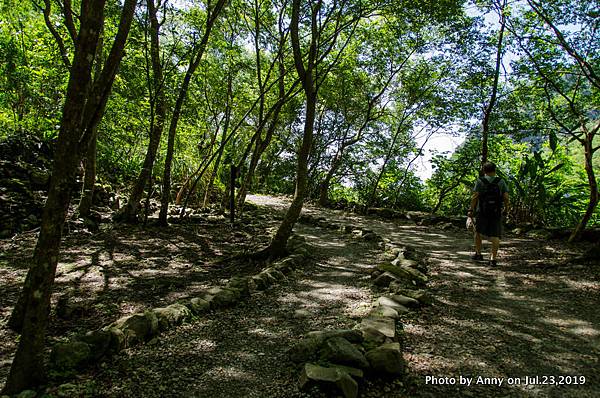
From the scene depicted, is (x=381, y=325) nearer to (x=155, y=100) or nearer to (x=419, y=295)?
(x=419, y=295)

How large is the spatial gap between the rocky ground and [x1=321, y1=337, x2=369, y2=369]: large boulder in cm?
16

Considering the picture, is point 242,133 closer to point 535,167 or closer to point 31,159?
point 31,159

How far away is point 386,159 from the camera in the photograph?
15609mm

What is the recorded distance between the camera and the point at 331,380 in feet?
7.27

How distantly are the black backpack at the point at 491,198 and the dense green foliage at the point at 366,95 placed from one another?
241 centimetres

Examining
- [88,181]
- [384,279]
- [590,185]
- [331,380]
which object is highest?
[590,185]

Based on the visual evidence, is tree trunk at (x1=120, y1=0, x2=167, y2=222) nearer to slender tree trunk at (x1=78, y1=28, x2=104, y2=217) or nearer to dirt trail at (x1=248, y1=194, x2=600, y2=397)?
slender tree trunk at (x1=78, y1=28, x2=104, y2=217)

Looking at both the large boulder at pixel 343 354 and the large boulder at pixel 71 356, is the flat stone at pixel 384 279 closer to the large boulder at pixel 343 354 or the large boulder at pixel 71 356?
the large boulder at pixel 343 354

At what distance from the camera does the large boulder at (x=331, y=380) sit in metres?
2.19

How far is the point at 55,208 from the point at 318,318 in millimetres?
2542

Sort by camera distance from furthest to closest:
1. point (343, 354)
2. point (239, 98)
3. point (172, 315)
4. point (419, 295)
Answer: point (239, 98)
point (419, 295)
point (172, 315)
point (343, 354)

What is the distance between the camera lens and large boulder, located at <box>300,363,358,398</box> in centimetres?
219

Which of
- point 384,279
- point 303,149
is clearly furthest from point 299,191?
point 384,279

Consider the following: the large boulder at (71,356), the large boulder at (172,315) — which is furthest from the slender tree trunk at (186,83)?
the large boulder at (71,356)
